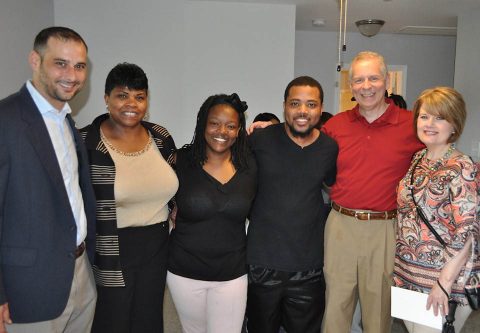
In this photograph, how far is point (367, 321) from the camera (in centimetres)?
212

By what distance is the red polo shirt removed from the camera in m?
2.09

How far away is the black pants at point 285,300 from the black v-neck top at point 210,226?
0.15 metres

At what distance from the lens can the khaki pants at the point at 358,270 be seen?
6.79ft

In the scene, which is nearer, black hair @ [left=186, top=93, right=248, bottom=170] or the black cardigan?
the black cardigan

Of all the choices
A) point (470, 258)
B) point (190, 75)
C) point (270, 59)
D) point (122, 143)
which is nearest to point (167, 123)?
point (190, 75)

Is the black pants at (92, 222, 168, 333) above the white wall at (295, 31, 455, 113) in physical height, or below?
below

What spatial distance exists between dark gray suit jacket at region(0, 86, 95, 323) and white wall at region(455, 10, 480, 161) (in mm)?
4732

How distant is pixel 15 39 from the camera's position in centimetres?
319

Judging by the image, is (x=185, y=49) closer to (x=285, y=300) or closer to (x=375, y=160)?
(x=375, y=160)

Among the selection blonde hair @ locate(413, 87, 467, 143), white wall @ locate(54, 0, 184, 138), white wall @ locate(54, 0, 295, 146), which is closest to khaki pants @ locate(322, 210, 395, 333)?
blonde hair @ locate(413, 87, 467, 143)

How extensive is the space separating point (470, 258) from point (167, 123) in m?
3.41

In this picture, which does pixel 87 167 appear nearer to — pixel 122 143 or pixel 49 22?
pixel 122 143

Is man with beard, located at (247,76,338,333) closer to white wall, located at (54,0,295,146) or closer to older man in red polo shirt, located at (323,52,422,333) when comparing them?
older man in red polo shirt, located at (323,52,422,333)

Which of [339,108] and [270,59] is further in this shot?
[339,108]
